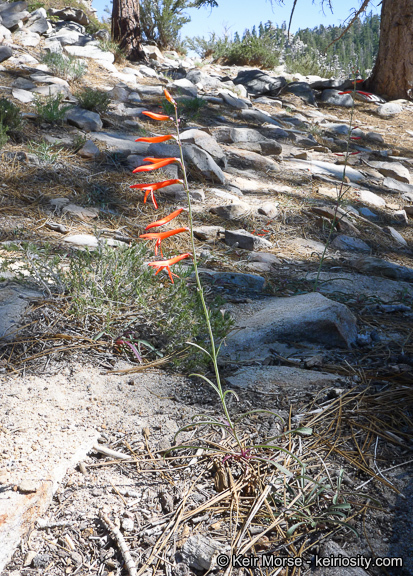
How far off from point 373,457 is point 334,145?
7.06 m

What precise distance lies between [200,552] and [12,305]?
5.13 ft

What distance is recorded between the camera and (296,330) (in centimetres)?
235

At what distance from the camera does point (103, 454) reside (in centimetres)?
154

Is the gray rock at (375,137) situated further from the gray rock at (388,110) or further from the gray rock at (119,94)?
the gray rock at (119,94)

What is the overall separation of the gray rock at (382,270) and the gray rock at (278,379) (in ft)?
5.72

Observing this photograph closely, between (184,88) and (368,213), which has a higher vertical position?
(184,88)

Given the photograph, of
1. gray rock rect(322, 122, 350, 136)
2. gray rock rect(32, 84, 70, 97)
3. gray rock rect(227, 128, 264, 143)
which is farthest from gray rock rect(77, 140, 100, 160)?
gray rock rect(322, 122, 350, 136)

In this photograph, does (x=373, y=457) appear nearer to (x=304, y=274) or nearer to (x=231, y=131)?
(x=304, y=274)

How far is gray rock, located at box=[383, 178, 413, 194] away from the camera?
20.5ft

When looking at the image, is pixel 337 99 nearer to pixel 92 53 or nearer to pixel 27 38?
pixel 92 53

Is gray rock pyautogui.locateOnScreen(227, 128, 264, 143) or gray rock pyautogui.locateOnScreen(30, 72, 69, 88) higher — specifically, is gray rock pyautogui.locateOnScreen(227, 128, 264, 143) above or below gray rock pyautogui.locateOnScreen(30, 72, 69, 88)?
below

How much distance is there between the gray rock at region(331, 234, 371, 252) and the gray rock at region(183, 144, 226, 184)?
1573 millimetres

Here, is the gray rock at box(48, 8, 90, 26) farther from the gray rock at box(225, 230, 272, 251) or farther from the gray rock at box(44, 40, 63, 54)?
the gray rock at box(225, 230, 272, 251)

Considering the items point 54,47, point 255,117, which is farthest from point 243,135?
point 54,47
